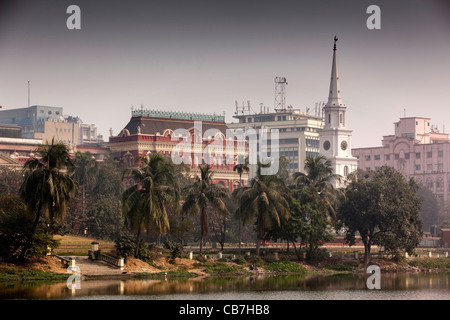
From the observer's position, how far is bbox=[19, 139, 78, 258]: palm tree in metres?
71.2

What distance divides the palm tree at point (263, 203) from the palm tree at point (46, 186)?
2282 cm

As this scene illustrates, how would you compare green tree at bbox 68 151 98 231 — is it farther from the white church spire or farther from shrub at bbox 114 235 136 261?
the white church spire

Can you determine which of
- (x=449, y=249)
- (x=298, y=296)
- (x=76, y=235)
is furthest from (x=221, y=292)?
(x=449, y=249)

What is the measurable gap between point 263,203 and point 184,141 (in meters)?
50.3

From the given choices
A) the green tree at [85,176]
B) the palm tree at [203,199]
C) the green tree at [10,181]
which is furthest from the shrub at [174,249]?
the green tree at [10,181]

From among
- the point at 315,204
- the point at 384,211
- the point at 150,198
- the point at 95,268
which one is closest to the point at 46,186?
the point at 95,268

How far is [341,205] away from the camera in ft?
314

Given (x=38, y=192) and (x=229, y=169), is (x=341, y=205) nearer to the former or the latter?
(x=38, y=192)

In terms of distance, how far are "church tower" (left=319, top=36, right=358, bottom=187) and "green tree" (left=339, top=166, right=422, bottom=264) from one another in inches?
1686

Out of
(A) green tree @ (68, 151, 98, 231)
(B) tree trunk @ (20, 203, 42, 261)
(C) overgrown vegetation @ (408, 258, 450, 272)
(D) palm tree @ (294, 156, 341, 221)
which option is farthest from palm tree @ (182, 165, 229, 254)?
(A) green tree @ (68, 151, 98, 231)

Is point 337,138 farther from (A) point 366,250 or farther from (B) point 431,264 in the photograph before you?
(A) point 366,250

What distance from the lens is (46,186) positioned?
234 ft

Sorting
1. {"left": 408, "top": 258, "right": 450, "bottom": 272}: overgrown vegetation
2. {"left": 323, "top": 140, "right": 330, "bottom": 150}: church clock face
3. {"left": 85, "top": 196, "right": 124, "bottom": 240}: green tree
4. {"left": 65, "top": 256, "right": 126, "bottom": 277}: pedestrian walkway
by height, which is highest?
{"left": 323, "top": 140, "right": 330, "bottom": 150}: church clock face

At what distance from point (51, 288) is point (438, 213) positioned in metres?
121
